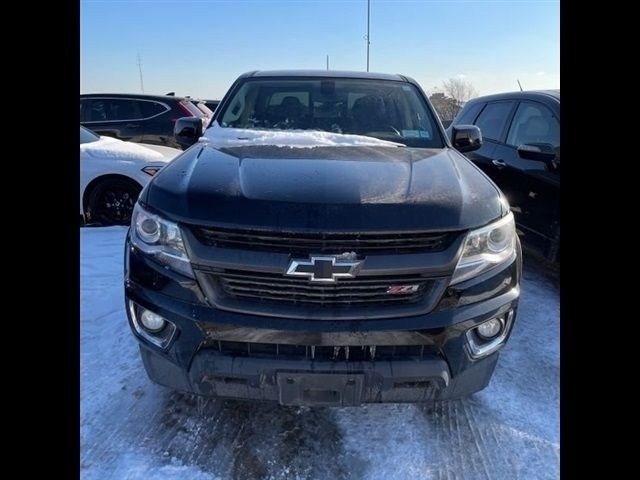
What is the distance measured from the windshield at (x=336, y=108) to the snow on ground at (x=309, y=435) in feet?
5.73

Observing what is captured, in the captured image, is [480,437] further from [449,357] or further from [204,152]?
[204,152]

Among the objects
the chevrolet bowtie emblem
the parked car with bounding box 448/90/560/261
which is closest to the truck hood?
the chevrolet bowtie emblem

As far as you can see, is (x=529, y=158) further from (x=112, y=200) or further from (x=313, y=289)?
(x=112, y=200)

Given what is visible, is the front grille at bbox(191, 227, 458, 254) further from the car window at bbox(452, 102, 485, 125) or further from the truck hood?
the car window at bbox(452, 102, 485, 125)

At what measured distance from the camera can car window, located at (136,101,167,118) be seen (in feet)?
30.1

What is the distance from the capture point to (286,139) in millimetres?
3137

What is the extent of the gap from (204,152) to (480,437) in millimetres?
2107

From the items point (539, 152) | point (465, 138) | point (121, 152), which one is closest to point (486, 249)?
point (465, 138)

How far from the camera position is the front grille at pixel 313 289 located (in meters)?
2.01

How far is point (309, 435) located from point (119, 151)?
4949mm

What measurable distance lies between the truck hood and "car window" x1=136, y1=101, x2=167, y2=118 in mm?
7099
